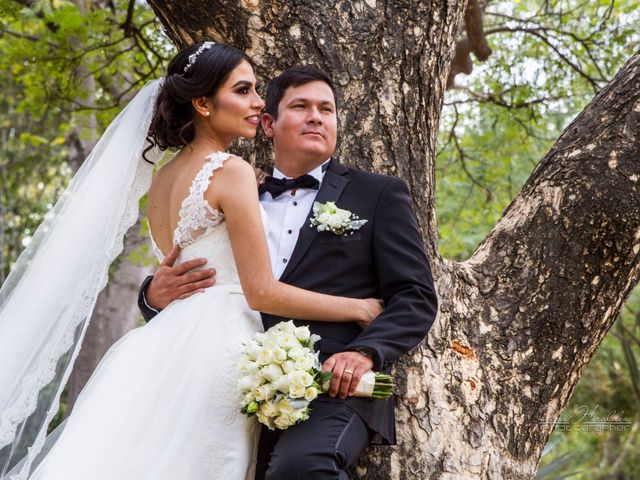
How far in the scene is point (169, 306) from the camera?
139 inches

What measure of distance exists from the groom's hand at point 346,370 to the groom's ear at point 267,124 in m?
1.22

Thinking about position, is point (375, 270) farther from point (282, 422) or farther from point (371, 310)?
point (282, 422)

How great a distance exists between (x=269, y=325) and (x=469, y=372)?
1.05 metres

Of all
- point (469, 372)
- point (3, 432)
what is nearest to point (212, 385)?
point (3, 432)

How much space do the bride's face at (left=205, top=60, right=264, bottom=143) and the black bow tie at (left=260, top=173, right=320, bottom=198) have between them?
0.24 meters

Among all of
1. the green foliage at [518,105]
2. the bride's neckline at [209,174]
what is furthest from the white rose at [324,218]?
the green foliage at [518,105]

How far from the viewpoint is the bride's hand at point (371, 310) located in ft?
10.8

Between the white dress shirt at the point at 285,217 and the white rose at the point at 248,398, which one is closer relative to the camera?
the white rose at the point at 248,398

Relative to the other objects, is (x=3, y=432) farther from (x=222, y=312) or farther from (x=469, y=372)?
(x=469, y=372)

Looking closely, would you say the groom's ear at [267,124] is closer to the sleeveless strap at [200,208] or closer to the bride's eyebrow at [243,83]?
the bride's eyebrow at [243,83]

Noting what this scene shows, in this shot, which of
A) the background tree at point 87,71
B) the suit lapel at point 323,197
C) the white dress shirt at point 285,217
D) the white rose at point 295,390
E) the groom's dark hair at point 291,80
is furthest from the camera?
the background tree at point 87,71

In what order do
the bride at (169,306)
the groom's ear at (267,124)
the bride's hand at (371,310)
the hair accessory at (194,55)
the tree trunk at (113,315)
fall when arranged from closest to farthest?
the bride at (169,306)
the bride's hand at (371,310)
the hair accessory at (194,55)
the groom's ear at (267,124)
the tree trunk at (113,315)

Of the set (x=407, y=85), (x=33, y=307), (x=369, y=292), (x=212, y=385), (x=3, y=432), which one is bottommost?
(x=3, y=432)

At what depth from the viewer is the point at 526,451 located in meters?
3.94
